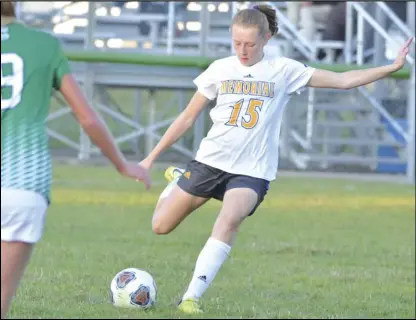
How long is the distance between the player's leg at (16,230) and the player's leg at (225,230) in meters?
3.34

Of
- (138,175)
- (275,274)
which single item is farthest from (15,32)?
(275,274)

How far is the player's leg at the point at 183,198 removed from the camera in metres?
9.03

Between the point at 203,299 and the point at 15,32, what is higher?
the point at 15,32

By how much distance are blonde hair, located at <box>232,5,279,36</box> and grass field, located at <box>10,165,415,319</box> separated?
6.28 ft

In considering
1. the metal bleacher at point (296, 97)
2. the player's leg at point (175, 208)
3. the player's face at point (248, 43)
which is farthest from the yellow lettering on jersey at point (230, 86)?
the metal bleacher at point (296, 97)

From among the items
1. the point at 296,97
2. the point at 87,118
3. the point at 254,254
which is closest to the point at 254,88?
the point at 87,118

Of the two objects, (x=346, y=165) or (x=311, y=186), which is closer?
(x=311, y=186)

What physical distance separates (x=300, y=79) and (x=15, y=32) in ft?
12.5

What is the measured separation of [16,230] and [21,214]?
0.07 meters

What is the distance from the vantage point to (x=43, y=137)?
533cm

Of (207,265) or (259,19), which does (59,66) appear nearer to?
(259,19)

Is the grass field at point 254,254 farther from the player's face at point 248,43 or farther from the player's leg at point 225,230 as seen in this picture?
the player's face at point 248,43

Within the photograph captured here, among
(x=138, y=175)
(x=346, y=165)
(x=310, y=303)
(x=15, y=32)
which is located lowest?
(x=346, y=165)

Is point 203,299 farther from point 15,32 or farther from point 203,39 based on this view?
point 203,39
